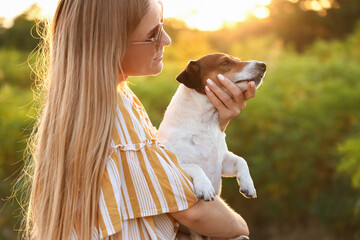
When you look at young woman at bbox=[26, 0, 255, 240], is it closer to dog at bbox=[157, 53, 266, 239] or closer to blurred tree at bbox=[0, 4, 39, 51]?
Answer: dog at bbox=[157, 53, 266, 239]

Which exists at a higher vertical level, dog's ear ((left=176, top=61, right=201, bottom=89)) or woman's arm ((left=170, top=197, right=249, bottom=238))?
dog's ear ((left=176, top=61, right=201, bottom=89))

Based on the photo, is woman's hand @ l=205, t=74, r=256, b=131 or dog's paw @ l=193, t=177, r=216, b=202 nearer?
dog's paw @ l=193, t=177, r=216, b=202

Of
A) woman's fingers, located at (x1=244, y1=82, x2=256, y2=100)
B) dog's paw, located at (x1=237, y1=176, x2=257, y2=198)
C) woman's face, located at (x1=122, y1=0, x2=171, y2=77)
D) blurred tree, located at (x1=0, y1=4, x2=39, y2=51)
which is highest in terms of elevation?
woman's face, located at (x1=122, y1=0, x2=171, y2=77)

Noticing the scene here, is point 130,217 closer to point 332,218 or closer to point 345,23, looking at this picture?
point 332,218

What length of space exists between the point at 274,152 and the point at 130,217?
4110 millimetres

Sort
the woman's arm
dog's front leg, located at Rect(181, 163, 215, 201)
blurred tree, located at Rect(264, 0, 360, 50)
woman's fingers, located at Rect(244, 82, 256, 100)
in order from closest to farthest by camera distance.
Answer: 1. the woman's arm
2. dog's front leg, located at Rect(181, 163, 215, 201)
3. woman's fingers, located at Rect(244, 82, 256, 100)
4. blurred tree, located at Rect(264, 0, 360, 50)

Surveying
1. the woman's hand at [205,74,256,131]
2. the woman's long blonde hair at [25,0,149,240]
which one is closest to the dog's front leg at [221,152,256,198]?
the woman's hand at [205,74,256,131]

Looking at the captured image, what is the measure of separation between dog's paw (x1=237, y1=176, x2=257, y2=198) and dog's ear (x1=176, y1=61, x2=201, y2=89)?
1.93 ft

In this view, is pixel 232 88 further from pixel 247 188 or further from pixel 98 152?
pixel 98 152

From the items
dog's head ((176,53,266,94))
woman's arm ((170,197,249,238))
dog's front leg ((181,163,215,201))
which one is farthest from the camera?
dog's head ((176,53,266,94))

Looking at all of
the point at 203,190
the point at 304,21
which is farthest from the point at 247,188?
the point at 304,21

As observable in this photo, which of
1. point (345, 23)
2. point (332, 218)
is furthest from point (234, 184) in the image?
point (345, 23)

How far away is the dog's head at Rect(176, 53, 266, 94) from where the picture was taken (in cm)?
272

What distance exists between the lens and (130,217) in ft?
6.40
